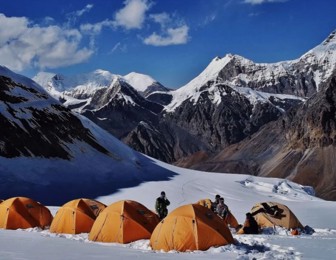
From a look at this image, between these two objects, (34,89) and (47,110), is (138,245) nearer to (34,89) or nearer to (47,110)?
Answer: (47,110)

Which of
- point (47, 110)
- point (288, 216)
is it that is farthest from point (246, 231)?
point (47, 110)

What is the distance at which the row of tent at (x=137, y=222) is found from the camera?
19.9m

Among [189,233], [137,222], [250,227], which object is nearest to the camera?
[189,233]

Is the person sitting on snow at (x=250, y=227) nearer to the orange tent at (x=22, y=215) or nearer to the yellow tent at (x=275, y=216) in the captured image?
the yellow tent at (x=275, y=216)

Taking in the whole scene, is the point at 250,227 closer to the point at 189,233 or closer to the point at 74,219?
the point at 189,233

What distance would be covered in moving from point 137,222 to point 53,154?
44227 millimetres

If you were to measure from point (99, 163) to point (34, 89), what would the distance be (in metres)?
23.4

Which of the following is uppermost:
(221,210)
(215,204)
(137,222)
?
(215,204)

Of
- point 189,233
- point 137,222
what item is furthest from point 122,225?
point 189,233

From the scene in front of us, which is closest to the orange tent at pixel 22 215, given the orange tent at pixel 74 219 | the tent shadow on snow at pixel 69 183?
the orange tent at pixel 74 219

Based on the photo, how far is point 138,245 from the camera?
822 inches

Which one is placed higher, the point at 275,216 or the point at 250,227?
the point at 275,216

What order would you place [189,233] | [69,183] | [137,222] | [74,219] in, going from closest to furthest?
[189,233] < [137,222] < [74,219] < [69,183]

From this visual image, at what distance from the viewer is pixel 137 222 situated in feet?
73.3
